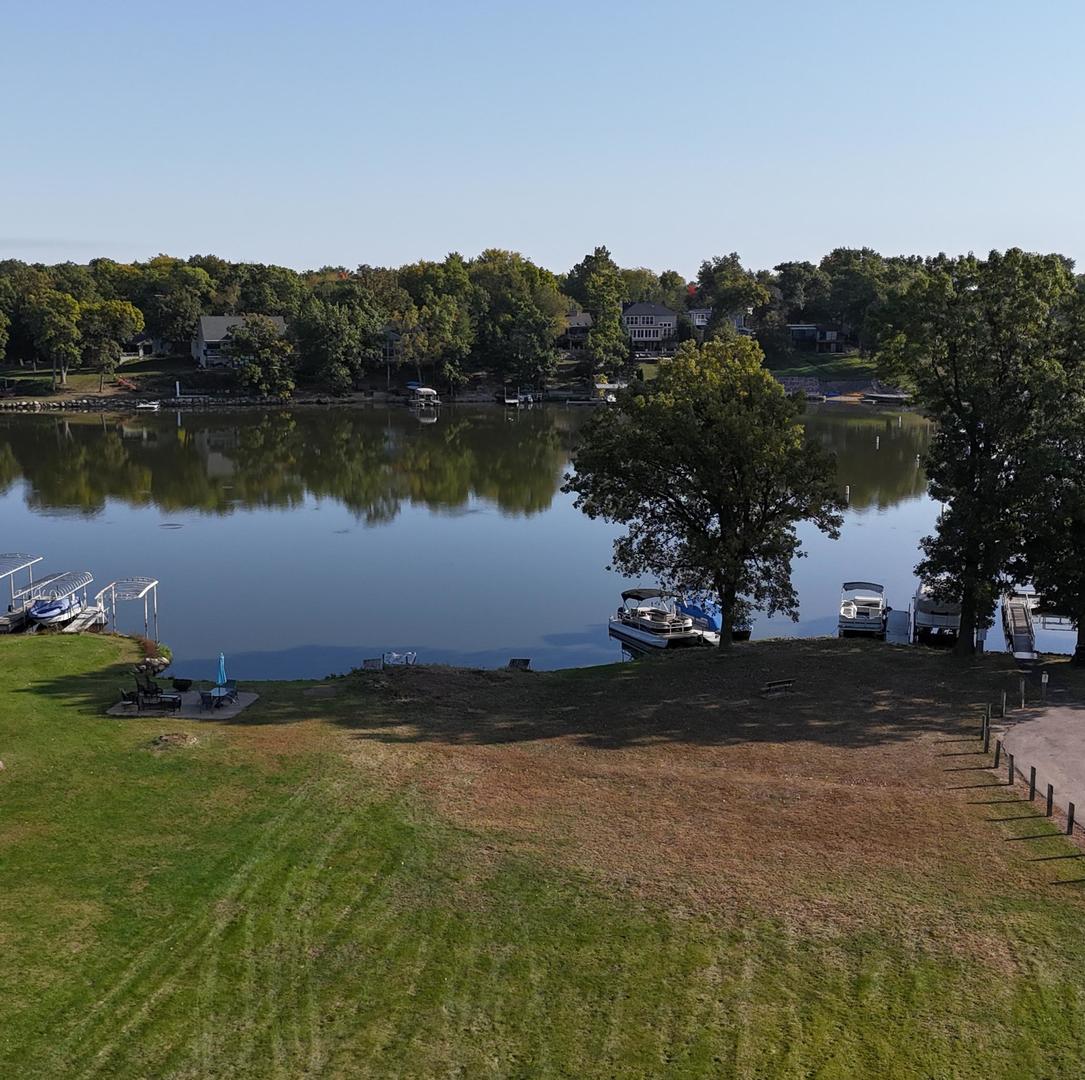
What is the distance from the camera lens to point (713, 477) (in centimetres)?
3284

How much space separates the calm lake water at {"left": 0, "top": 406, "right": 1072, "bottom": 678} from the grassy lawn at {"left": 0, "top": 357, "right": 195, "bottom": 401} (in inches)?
917

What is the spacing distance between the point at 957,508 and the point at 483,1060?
2312 cm

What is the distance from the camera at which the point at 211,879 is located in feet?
54.7

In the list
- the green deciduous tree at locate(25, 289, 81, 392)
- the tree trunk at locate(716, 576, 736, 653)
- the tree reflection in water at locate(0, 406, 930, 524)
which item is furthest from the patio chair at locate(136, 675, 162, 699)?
the green deciduous tree at locate(25, 289, 81, 392)

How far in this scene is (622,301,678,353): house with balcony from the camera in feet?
508

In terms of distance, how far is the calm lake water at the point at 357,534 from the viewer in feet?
Result: 129

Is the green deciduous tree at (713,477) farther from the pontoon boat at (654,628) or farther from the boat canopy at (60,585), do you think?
the boat canopy at (60,585)

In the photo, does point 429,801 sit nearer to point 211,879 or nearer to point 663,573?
point 211,879

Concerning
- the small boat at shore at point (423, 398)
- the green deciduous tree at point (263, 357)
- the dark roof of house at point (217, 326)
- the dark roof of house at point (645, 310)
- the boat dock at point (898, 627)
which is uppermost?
the dark roof of house at point (645, 310)

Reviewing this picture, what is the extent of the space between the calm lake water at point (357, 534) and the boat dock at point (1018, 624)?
46.7 inches

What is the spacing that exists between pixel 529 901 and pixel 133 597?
26.3 m

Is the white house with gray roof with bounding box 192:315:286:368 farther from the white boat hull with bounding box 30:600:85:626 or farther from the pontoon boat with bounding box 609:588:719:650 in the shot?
the pontoon boat with bounding box 609:588:719:650

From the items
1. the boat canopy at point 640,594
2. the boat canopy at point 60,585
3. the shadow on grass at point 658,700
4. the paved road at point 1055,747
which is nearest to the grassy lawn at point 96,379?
the boat canopy at point 60,585

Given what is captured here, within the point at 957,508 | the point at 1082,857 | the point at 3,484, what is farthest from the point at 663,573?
the point at 3,484
